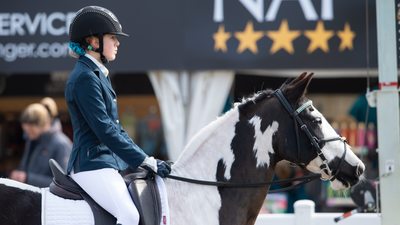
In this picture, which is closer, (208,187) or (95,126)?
(95,126)

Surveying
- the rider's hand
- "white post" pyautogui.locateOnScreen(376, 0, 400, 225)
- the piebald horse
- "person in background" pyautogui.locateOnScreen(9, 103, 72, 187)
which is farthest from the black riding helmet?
"person in background" pyautogui.locateOnScreen(9, 103, 72, 187)

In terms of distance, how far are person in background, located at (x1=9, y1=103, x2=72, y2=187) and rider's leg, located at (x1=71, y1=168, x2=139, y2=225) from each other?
3437 millimetres

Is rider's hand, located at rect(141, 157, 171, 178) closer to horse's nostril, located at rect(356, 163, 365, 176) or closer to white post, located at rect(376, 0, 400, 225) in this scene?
horse's nostril, located at rect(356, 163, 365, 176)

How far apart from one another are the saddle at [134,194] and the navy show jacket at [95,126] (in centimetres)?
9

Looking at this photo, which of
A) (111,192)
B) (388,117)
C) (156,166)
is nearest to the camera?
(111,192)

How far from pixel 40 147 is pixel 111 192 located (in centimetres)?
384

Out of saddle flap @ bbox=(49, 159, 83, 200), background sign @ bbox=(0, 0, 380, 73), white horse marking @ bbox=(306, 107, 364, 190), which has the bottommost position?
saddle flap @ bbox=(49, 159, 83, 200)

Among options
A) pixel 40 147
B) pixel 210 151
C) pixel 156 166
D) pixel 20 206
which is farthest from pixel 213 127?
pixel 40 147

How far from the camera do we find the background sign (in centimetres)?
842

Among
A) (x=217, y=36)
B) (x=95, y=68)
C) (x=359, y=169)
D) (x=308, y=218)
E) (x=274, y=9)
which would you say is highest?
(x=274, y=9)

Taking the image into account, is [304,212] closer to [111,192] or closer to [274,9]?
[111,192]

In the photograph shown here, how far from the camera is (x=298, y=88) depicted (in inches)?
170

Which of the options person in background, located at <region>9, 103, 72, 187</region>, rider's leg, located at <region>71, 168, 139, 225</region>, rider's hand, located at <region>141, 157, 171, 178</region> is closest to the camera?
rider's leg, located at <region>71, 168, 139, 225</region>

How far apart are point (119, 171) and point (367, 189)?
277 cm
